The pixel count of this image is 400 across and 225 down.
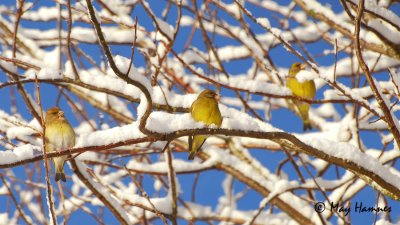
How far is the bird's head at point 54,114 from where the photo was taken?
4453mm

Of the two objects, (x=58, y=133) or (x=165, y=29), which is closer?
(x=165, y=29)

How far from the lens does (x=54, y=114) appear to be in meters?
4.49

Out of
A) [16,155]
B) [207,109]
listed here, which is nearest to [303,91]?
[207,109]

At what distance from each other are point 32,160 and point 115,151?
178 centimetres

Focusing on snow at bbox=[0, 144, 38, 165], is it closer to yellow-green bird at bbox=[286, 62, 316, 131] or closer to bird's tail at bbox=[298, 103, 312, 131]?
yellow-green bird at bbox=[286, 62, 316, 131]

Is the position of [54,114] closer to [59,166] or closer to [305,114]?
[59,166]

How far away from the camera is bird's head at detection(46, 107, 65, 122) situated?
445cm

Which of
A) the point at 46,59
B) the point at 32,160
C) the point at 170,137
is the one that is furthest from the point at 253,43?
the point at 32,160

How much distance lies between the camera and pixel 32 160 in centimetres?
258

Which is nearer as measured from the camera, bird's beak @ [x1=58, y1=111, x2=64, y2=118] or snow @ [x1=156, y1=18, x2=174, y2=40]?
snow @ [x1=156, y1=18, x2=174, y2=40]

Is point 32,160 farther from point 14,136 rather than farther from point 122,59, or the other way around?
point 14,136

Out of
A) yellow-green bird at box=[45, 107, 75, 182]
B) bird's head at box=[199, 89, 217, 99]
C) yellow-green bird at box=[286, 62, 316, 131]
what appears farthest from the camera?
yellow-green bird at box=[286, 62, 316, 131]

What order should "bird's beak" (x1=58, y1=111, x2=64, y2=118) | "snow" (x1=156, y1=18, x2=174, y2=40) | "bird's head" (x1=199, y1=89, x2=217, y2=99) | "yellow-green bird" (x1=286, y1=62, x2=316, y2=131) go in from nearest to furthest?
"snow" (x1=156, y1=18, x2=174, y2=40), "bird's head" (x1=199, y1=89, x2=217, y2=99), "bird's beak" (x1=58, y1=111, x2=64, y2=118), "yellow-green bird" (x1=286, y1=62, x2=316, y2=131)

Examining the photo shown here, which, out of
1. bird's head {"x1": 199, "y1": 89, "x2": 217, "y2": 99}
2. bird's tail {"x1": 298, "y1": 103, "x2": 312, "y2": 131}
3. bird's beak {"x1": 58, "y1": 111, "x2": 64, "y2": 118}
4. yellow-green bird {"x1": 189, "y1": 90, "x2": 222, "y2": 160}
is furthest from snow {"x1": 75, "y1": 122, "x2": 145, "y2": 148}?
bird's tail {"x1": 298, "y1": 103, "x2": 312, "y2": 131}
